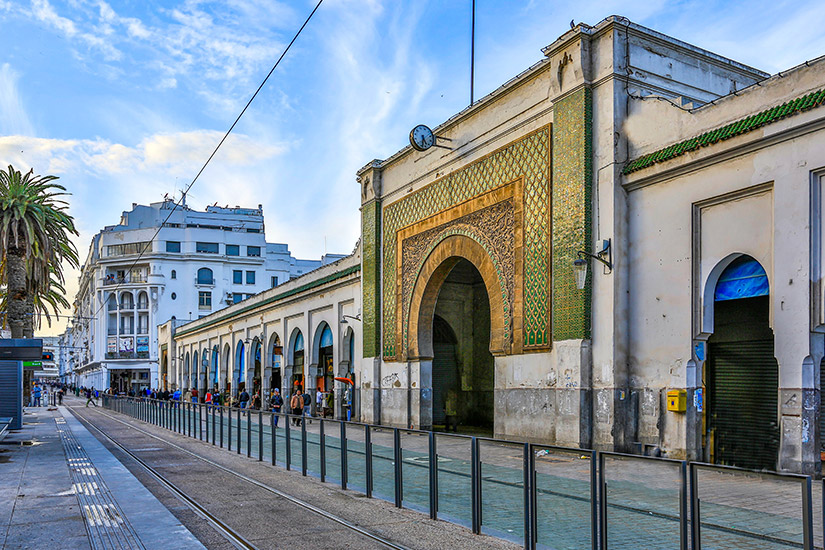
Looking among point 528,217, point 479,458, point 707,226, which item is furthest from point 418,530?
point 528,217

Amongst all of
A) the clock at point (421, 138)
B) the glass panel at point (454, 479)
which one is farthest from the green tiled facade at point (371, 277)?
the glass panel at point (454, 479)

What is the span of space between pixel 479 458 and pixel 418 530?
3.65ft

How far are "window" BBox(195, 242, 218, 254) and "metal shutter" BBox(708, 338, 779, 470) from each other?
234 feet

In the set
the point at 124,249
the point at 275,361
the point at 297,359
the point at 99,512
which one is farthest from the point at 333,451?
the point at 124,249

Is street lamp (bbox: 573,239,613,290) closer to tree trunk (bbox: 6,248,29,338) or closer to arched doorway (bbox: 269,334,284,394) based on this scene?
tree trunk (bbox: 6,248,29,338)

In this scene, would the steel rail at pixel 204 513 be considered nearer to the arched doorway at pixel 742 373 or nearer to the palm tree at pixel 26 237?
the arched doorway at pixel 742 373

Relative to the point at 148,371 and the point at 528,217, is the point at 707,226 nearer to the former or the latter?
the point at 528,217

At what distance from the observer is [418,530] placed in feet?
28.3

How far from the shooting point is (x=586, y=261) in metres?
16.6

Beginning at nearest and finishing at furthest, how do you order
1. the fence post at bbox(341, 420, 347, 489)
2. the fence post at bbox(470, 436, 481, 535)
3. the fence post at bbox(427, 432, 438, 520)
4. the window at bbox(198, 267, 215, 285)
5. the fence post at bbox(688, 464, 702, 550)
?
the fence post at bbox(688, 464, 702, 550), the fence post at bbox(470, 436, 481, 535), the fence post at bbox(427, 432, 438, 520), the fence post at bbox(341, 420, 347, 489), the window at bbox(198, 267, 215, 285)

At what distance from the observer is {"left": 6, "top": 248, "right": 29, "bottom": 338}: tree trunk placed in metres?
30.8

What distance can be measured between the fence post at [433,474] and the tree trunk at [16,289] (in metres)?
26.9

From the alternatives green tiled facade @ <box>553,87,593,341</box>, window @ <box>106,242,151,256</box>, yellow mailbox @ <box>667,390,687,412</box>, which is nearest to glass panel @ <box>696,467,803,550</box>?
yellow mailbox @ <box>667,390,687,412</box>

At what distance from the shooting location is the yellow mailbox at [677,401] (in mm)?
14766
